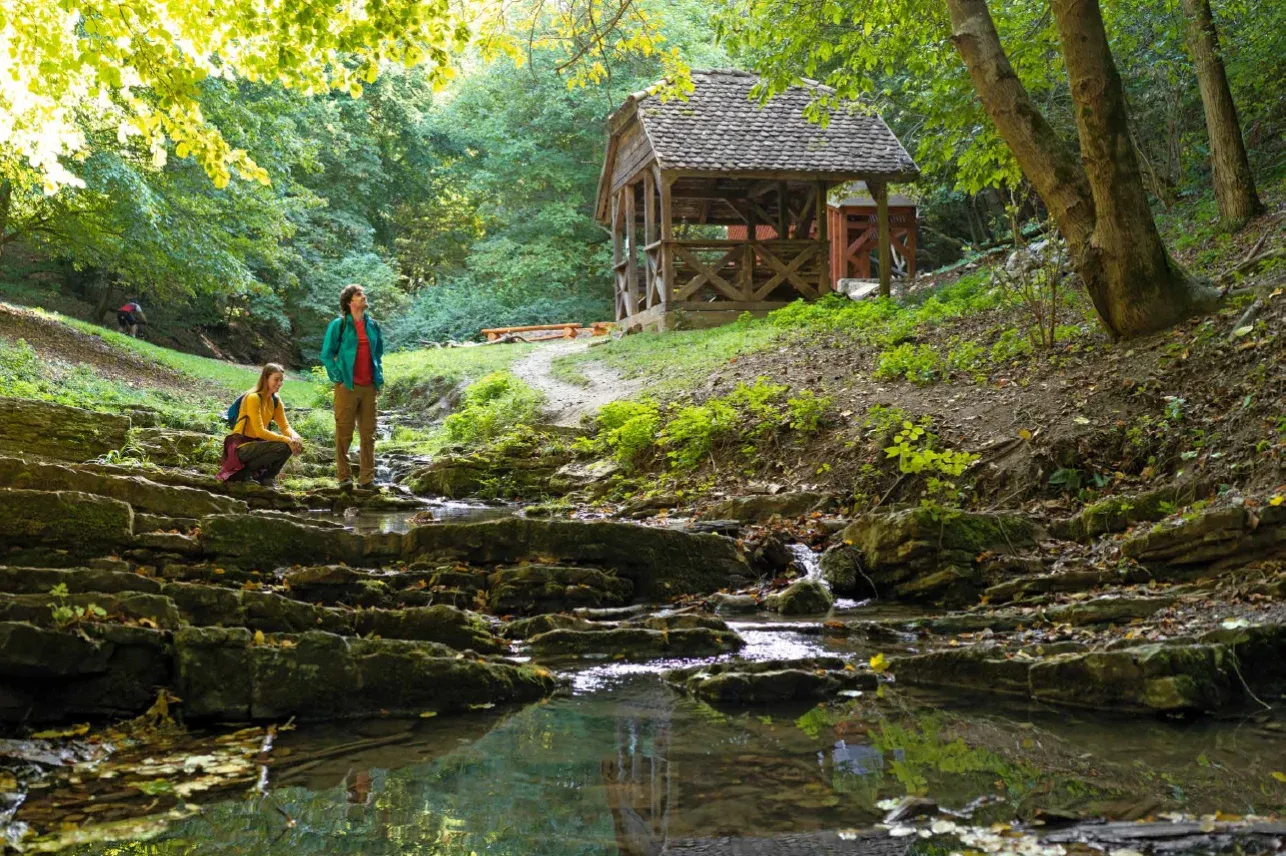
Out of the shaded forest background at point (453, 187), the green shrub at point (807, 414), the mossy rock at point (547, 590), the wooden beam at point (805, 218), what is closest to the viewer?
the mossy rock at point (547, 590)

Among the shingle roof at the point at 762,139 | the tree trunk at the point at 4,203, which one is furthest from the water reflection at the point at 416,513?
the tree trunk at the point at 4,203

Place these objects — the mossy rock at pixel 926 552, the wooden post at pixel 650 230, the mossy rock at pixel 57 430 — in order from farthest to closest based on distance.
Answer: the wooden post at pixel 650 230 < the mossy rock at pixel 57 430 < the mossy rock at pixel 926 552

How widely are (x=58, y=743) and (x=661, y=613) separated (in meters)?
3.62

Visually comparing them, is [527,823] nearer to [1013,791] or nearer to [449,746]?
[449,746]

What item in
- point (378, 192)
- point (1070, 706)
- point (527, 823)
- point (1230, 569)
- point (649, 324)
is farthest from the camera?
point (378, 192)

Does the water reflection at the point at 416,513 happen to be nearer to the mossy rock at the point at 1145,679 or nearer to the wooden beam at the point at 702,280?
the mossy rock at the point at 1145,679

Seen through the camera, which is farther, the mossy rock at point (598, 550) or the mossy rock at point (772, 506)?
the mossy rock at point (772, 506)

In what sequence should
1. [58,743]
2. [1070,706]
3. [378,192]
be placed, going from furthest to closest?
[378,192]
[1070,706]
[58,743]

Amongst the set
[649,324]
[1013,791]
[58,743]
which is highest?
[649,324]

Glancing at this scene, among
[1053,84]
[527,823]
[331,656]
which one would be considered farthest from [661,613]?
[1053,84]

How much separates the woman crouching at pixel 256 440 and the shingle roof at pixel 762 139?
13129mm

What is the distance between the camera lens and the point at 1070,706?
16.1 ft

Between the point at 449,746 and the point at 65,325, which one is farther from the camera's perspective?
the point at 65,325

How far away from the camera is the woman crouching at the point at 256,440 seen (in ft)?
32.4
